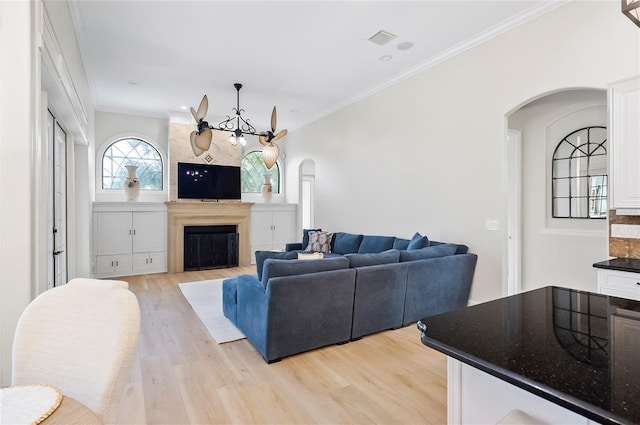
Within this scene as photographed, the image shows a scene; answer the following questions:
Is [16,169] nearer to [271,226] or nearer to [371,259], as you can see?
[371,259]

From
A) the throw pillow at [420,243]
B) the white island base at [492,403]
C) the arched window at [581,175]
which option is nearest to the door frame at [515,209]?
the arched window at [581,175]

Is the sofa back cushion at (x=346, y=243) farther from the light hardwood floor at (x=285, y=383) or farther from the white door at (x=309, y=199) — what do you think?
the white door at (x=309, y=199)

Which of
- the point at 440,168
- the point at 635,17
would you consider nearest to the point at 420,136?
the point at 440,168

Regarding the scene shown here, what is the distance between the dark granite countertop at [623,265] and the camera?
2.46 m

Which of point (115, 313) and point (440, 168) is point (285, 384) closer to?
point (115, 313)

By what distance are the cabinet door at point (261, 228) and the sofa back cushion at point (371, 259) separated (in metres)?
4.80

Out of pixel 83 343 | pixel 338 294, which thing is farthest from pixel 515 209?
pixel 83 343

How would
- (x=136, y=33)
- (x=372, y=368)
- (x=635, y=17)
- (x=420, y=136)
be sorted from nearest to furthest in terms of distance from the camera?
1. (x=635, y=17)
2. (x=372, y=368)
3. (x=136, y=33)
4. (x=420, y=136)

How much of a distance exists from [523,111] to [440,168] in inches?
55.5

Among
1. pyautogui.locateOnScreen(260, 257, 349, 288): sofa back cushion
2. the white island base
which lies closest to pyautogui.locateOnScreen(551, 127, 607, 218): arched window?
pyautogui.locateOnScreen(260, 257, 349, 288): sofa back cushion

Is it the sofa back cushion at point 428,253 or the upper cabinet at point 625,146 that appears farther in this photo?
the sofa back cushion at point 428,253

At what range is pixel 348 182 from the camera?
6.33 m

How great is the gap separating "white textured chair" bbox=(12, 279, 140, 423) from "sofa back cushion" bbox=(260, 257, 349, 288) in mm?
1579

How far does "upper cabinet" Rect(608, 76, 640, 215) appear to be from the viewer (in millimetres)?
2590
